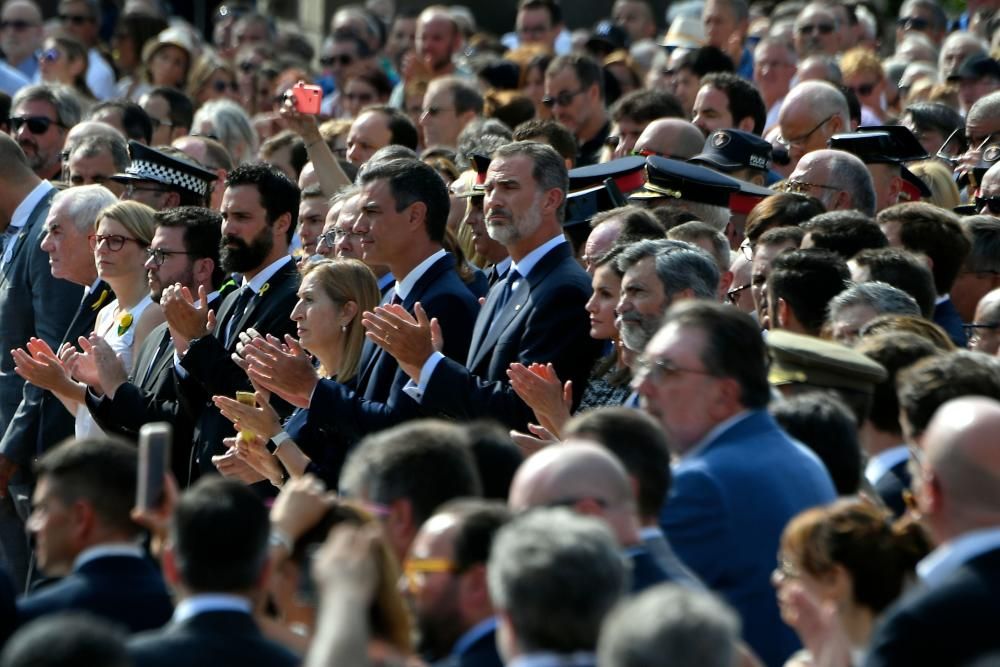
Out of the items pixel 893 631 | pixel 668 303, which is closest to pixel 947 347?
pixel 668 303

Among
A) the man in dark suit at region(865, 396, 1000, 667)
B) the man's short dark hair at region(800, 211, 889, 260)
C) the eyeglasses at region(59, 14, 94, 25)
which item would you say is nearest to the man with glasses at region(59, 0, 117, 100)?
the eyeglasses at region(59, 14, 94, 25)

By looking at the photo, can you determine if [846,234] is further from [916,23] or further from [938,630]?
[916,23]

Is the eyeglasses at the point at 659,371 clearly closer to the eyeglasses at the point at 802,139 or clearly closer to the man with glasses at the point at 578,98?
the eyeglasses at the point at 802,139

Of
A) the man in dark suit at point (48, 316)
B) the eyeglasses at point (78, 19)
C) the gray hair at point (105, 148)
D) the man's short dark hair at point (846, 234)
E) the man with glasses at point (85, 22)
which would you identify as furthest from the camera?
the eyeglasses at point (78, 19)

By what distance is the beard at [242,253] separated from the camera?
8000 mm

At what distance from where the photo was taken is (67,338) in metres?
8.70

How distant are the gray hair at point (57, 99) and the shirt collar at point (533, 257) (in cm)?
497

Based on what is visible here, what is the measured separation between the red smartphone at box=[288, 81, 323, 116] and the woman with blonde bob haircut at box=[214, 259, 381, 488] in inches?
82.2

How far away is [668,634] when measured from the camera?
3266 millimetres

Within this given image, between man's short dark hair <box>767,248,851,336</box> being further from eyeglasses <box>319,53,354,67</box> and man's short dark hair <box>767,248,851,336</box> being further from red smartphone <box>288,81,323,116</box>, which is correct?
eyeglasses <box>319,53,354,67</box>

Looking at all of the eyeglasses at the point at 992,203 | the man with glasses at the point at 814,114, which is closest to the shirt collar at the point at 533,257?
the eyeglasses at the point at 992,203

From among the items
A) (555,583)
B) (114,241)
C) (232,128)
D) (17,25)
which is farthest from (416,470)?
(17,25)

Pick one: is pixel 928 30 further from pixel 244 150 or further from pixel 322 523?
pixel 322 523

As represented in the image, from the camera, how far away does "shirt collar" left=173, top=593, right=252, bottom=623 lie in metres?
4.02
